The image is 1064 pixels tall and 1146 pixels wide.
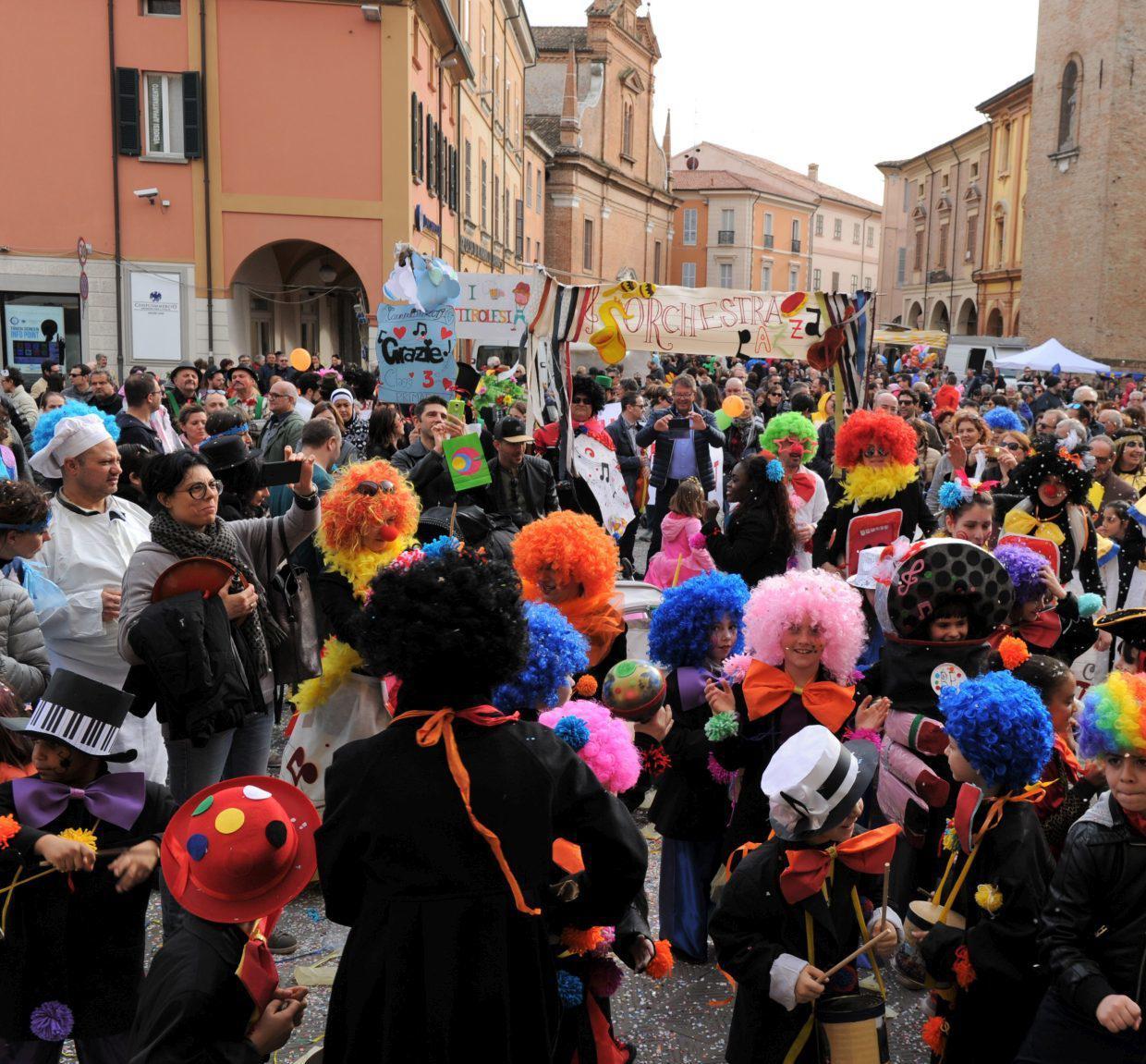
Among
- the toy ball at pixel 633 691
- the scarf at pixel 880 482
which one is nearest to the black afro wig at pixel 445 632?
the toy ball at pixel 633 691

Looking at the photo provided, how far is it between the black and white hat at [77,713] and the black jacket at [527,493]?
172 inches

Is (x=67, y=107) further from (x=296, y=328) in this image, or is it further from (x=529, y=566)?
(x=529, y=566)

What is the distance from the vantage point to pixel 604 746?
341 cm

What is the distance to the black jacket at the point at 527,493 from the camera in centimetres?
750

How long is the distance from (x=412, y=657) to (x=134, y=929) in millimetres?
1351

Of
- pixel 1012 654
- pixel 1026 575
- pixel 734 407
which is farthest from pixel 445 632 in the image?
pixel 734 407

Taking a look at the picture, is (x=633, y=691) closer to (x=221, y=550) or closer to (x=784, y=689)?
(x=784, y=689)

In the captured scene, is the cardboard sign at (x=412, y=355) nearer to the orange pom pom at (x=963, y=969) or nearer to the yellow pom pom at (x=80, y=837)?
A: the yellow pom pom at (x=80, y=837)

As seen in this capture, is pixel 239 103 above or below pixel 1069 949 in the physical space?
above

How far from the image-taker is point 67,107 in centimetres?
2347

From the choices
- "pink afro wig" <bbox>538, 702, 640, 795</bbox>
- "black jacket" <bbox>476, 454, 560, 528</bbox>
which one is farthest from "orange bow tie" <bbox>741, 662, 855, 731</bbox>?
"black jacket" <bbox>476, 454, 560, 528</bbox>

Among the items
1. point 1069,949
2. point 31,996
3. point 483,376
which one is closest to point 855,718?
point 1069,949

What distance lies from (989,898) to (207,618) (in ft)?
8.91

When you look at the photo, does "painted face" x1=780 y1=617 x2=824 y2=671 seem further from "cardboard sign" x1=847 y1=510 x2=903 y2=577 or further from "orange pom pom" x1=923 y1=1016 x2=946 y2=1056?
"cardboard sign" x1=847 y1=510 x2=903 y2=577
